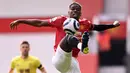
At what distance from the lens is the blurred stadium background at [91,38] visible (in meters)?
15.7

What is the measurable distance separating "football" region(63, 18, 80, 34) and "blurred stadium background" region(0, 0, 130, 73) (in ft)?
26.9

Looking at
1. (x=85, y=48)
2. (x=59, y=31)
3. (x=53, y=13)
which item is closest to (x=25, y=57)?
(x=59, y=31)

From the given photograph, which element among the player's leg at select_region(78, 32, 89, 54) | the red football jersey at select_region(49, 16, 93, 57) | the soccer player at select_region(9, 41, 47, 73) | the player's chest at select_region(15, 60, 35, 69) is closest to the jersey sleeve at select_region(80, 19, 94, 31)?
the red football jersey at select_region(49, 16, 93, 57)

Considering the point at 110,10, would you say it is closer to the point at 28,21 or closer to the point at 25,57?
the point at 25,57

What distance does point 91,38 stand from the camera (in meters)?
15.6

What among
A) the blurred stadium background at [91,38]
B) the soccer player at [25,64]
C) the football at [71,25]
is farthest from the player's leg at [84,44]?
the blurred stadium background at [91,38]

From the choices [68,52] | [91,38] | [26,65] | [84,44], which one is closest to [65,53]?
[68,52]

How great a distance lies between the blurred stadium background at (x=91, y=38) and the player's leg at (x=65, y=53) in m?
8.06

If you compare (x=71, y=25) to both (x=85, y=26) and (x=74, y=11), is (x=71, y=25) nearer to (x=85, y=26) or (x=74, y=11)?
(x=74, y=11)

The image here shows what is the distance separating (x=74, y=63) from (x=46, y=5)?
8477 mm

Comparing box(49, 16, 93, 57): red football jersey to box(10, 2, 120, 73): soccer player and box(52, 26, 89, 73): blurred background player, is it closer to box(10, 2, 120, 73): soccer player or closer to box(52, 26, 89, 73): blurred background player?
box(10, 2, 120, 73): soccer player

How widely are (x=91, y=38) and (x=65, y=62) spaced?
8277 millimetres

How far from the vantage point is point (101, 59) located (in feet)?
53.2

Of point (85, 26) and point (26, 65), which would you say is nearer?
point (85, 26)
